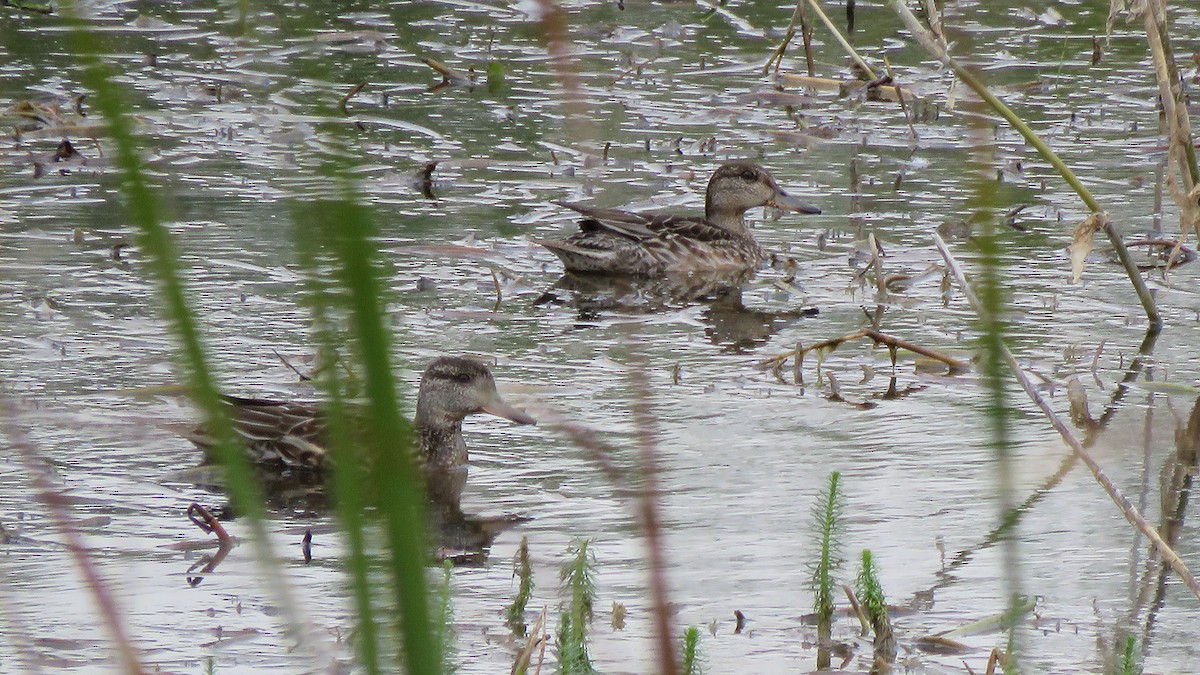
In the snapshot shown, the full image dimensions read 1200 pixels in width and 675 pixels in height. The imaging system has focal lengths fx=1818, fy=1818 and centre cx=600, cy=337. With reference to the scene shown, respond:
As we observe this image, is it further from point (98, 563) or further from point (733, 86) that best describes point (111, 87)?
point (733, 86)

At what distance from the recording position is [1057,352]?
7664 millimetres

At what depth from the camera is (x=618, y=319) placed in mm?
8398

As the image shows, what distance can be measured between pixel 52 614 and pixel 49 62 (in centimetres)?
848

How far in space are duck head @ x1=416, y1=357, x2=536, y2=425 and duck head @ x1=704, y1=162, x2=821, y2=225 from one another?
3.71 metres

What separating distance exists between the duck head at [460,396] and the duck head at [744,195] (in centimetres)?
371

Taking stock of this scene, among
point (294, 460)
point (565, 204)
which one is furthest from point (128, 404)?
point (565, 204)

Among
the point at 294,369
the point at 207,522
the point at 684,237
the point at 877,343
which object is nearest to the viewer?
the point at 207,522

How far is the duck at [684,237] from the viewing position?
9461mm

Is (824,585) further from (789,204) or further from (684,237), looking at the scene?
(789,204)

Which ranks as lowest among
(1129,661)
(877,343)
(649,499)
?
(877,343)

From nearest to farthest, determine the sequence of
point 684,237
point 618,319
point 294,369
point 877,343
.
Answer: point 294,369, point 877,343, point 618,319, point 684,237

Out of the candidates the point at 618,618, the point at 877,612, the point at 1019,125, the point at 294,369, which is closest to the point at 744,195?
Result: the point at 294,369

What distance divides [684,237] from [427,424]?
11.7 ft

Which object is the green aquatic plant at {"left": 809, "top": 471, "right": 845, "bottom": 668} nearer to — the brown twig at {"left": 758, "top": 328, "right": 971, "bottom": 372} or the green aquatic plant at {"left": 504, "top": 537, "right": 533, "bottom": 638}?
the green aquatic plant at {"left": 504, "top": 537, "right": 533, "bottom": 638}
